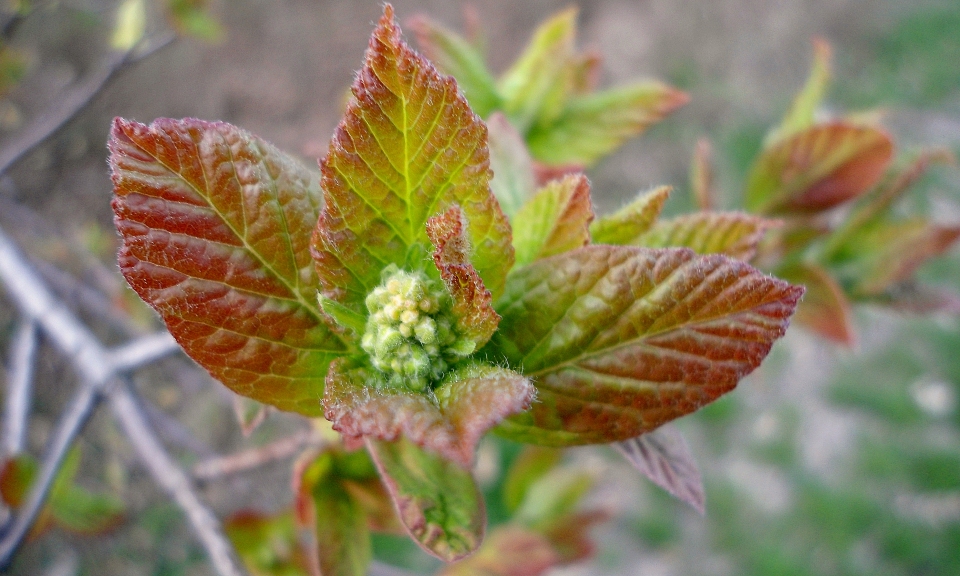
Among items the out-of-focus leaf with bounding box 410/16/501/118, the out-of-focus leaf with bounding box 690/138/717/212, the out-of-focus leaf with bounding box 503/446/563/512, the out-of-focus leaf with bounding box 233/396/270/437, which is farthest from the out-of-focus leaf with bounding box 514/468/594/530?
the out-of-focus leaf with bounding box 233/396/270/437

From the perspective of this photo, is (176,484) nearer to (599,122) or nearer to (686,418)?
(599,122)

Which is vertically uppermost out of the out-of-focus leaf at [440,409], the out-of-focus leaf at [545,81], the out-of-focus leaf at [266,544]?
the out-of-focus leaf at [545,81]

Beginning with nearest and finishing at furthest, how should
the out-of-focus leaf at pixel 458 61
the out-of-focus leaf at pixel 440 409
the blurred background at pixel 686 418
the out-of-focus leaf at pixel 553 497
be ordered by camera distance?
the out-of-focus leaf at pixel 440 409, the out-of-focus leaf at pixel 458 61, the out-of-focus leaf at pixel 553 497, the blurred background at pixel 686 418

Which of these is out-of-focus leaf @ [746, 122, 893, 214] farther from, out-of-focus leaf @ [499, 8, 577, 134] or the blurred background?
the blurred background

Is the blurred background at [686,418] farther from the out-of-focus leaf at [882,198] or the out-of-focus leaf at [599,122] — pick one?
the out-of-focus leaf at [599,122]

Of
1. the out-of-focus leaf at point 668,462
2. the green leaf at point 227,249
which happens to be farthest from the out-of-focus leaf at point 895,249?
the green leaf at point 227,249

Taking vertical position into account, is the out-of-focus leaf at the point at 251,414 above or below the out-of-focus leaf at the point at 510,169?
below
